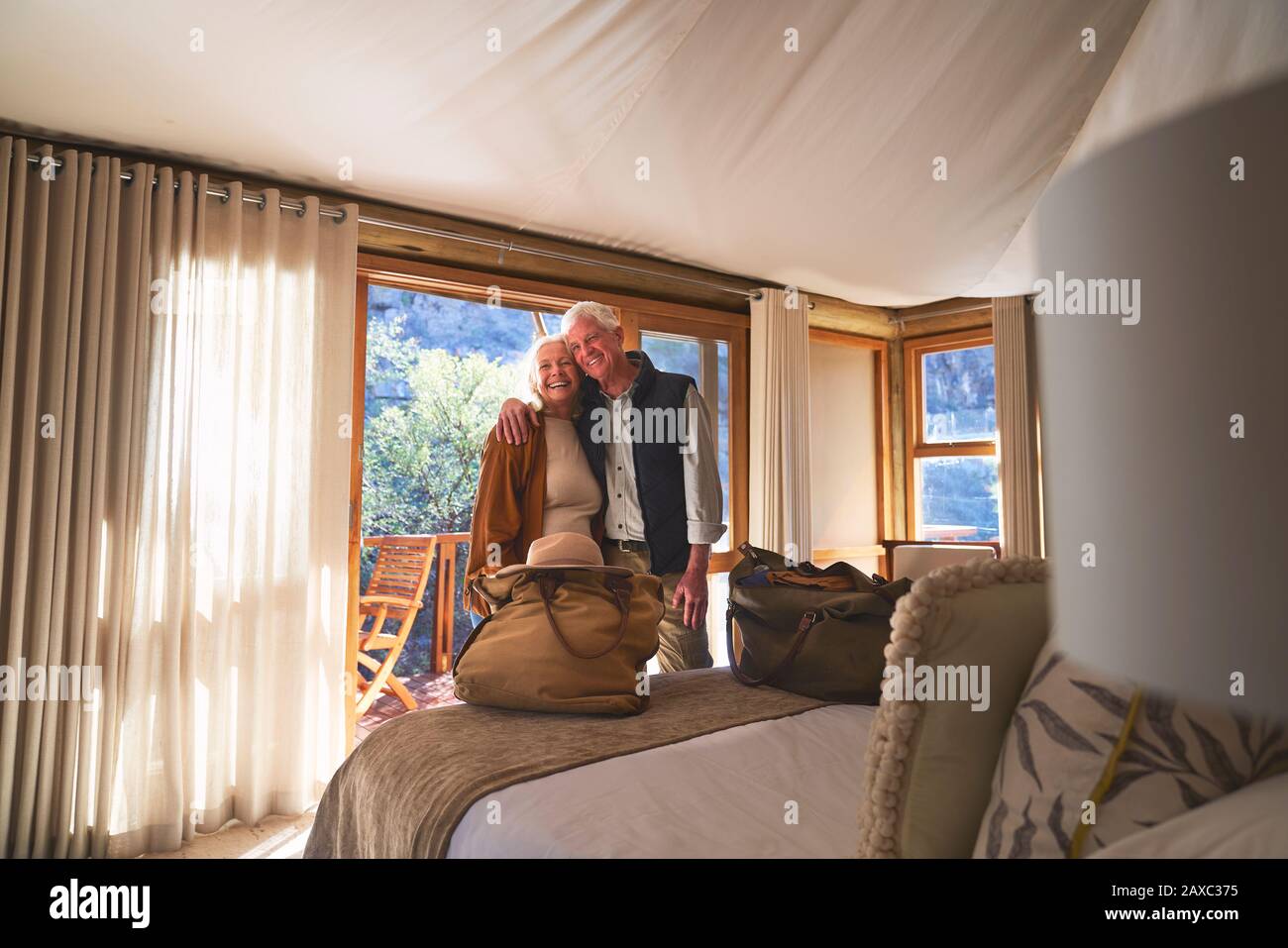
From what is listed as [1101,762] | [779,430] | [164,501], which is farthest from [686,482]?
[1101,762]

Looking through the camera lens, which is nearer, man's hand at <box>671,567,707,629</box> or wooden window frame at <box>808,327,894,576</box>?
man's hand at <box>671,567,707,629</box>

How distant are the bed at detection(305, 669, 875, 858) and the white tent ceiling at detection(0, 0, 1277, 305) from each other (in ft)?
5.54

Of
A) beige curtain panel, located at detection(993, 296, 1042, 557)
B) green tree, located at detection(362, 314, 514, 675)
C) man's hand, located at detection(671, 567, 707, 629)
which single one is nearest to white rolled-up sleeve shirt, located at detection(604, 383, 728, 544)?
man's hand, located at detection(671, 567, 707, 629)

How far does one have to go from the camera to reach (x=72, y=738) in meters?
2.57

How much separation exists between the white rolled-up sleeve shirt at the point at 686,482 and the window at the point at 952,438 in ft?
9.79

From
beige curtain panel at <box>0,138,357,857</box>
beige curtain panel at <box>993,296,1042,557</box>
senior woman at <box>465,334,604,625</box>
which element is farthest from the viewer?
beige curtain panel at <box>993,296,1042,557</box>

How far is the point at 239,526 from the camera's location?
2.96m

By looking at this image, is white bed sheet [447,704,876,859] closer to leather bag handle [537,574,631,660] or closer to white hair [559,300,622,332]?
leather bag handle [537,574,631,660]

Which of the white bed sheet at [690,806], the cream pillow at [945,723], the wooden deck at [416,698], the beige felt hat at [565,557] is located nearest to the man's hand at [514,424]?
the beige felt hat at [565,557]

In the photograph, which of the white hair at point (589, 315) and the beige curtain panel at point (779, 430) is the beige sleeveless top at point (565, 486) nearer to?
the white hair at point (589, 315)

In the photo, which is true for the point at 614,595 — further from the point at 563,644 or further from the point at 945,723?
the point at 945,723

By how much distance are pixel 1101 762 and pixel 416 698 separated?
5.28 m

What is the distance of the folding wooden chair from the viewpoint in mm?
4484

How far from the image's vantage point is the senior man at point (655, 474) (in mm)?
2686
